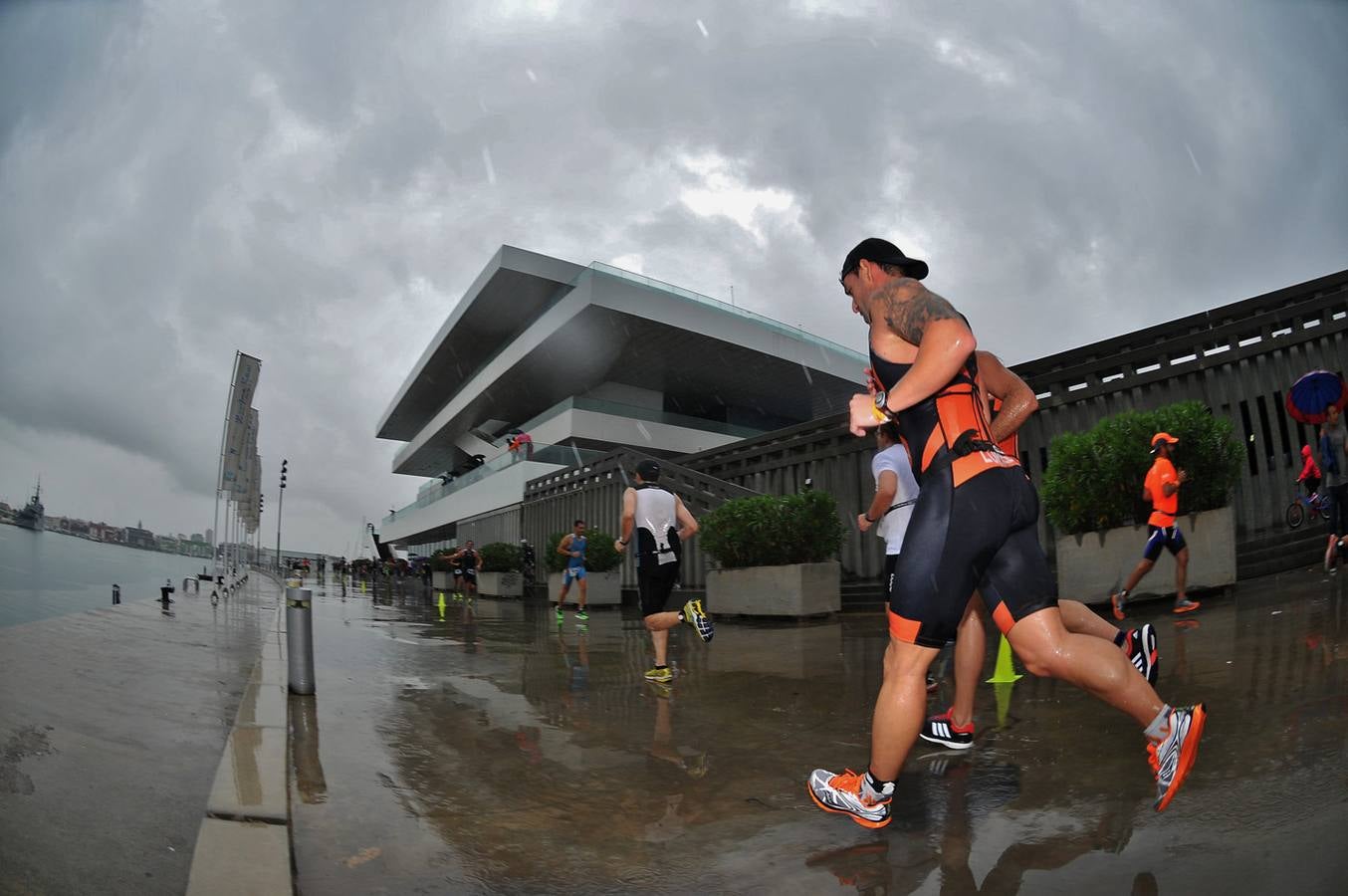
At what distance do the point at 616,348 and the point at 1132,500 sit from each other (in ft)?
90.5

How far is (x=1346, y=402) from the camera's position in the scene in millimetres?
8430

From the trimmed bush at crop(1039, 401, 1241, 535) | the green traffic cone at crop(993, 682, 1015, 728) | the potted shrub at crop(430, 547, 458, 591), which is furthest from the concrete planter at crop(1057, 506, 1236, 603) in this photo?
the potted shrub at crop(430, 547, 458, 591)

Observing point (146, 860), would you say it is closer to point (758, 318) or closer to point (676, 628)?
point (676, 628)

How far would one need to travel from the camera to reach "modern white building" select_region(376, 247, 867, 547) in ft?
105

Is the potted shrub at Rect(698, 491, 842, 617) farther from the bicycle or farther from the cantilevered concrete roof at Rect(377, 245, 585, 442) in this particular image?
the cantilevered concrete roof at Rect(377, 245, 585, 442)

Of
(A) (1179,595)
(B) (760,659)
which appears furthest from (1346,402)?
(B) (760,659)

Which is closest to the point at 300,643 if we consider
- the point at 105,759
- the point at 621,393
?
the point at 105,759

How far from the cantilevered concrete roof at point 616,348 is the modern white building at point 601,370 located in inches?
2.5

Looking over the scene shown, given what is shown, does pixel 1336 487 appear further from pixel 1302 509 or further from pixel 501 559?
pixel 501 559

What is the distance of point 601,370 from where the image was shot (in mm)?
36812

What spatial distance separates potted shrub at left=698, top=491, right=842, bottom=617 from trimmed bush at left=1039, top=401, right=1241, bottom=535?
3.37 metres

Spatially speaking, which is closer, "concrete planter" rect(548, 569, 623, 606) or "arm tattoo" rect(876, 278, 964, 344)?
"arm tattoo" rect(876, 278, 964, 344)

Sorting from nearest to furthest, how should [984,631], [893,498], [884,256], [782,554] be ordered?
[884,256], [984,631], [893,498], [782,554]

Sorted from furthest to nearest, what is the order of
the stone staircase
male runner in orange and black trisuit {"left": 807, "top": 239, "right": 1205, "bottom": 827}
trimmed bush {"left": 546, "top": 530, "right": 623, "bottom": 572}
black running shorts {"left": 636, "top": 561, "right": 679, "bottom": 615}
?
trimmed bush {"left": 546, "top": 530, "right": 623, "bottom": 572}, the stone staircase, black running shorts {"left": 636, "top": 561, "right": 679, "bottom": 615}, male runner in orange and black trisuit {"left": 807, "top": 239, "right": 1205, "bottom": 827}
